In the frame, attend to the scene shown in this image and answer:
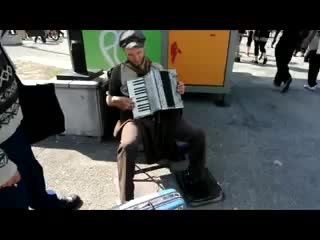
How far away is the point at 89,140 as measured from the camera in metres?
3.32

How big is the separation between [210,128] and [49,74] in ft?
13.4

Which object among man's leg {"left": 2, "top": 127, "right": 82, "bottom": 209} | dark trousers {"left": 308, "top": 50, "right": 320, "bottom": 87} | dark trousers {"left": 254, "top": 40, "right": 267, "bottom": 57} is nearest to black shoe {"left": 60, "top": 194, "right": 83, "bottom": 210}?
man's leg {"left": 2, "top": 127, "right": 82, "bottom": 209}

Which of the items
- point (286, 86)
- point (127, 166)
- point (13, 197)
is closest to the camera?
point (13, 197)

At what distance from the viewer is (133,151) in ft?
7.09

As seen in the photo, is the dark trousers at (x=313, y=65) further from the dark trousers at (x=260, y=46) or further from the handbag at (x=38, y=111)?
the handbag at (x=38, y=111)

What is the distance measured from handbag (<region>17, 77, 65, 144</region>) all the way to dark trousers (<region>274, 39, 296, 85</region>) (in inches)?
183

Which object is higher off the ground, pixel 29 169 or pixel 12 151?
pixel 12 151

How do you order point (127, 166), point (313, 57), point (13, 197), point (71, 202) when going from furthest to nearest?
point (313, 57), point (71, 202), point (127, 166), point (13, 197)

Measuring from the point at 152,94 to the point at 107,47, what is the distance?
2.07 metres

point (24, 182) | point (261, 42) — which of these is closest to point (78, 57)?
point (24, 182)

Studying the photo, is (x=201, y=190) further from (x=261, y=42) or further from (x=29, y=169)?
(x=261, y=42)

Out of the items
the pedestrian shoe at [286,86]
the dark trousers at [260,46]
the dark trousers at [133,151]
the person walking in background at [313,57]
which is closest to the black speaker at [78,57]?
the dark trousers at [133,151]

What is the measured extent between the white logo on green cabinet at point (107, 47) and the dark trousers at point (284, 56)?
8.53 feet
